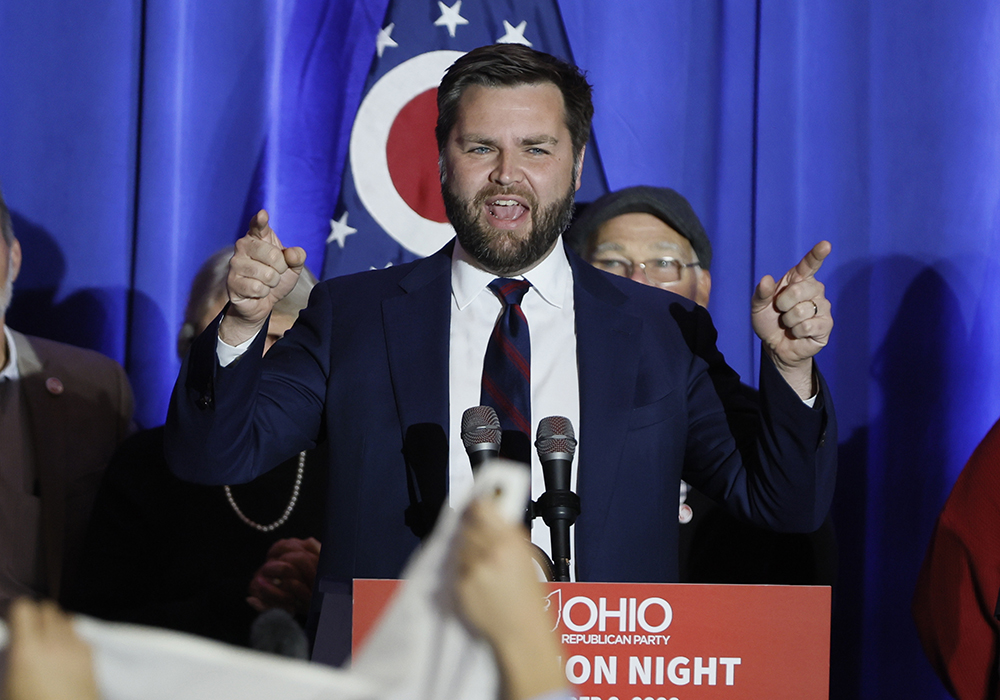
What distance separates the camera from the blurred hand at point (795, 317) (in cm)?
126

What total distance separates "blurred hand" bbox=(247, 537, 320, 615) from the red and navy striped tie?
80 centimetres

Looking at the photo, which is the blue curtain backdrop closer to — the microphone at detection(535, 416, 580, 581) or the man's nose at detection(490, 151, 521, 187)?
the man's nose at detection(490, 151, 521, 187)

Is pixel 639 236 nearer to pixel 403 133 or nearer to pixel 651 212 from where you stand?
pixel 651 212

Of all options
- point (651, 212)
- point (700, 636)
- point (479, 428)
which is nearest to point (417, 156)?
point (651, 212)

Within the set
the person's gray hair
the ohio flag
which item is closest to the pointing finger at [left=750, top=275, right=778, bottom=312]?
the person's gray hair

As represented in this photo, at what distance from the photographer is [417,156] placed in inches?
114

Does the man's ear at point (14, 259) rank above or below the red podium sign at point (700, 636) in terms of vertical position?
above

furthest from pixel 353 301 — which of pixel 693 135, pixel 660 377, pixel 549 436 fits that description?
pixel 693 135

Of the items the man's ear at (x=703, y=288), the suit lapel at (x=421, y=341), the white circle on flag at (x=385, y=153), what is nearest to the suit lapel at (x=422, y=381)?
the suit lapel at (x=421, y=341)

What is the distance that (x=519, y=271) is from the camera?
63.3 inches

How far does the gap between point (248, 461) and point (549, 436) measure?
51 centimetres

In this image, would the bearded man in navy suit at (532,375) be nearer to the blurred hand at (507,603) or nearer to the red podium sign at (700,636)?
the red podium sign at (700,636)

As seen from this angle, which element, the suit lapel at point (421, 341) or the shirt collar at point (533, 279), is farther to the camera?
the shirt collar at point (533, 279)

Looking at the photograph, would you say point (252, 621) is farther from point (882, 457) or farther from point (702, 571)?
point (882, 457)
